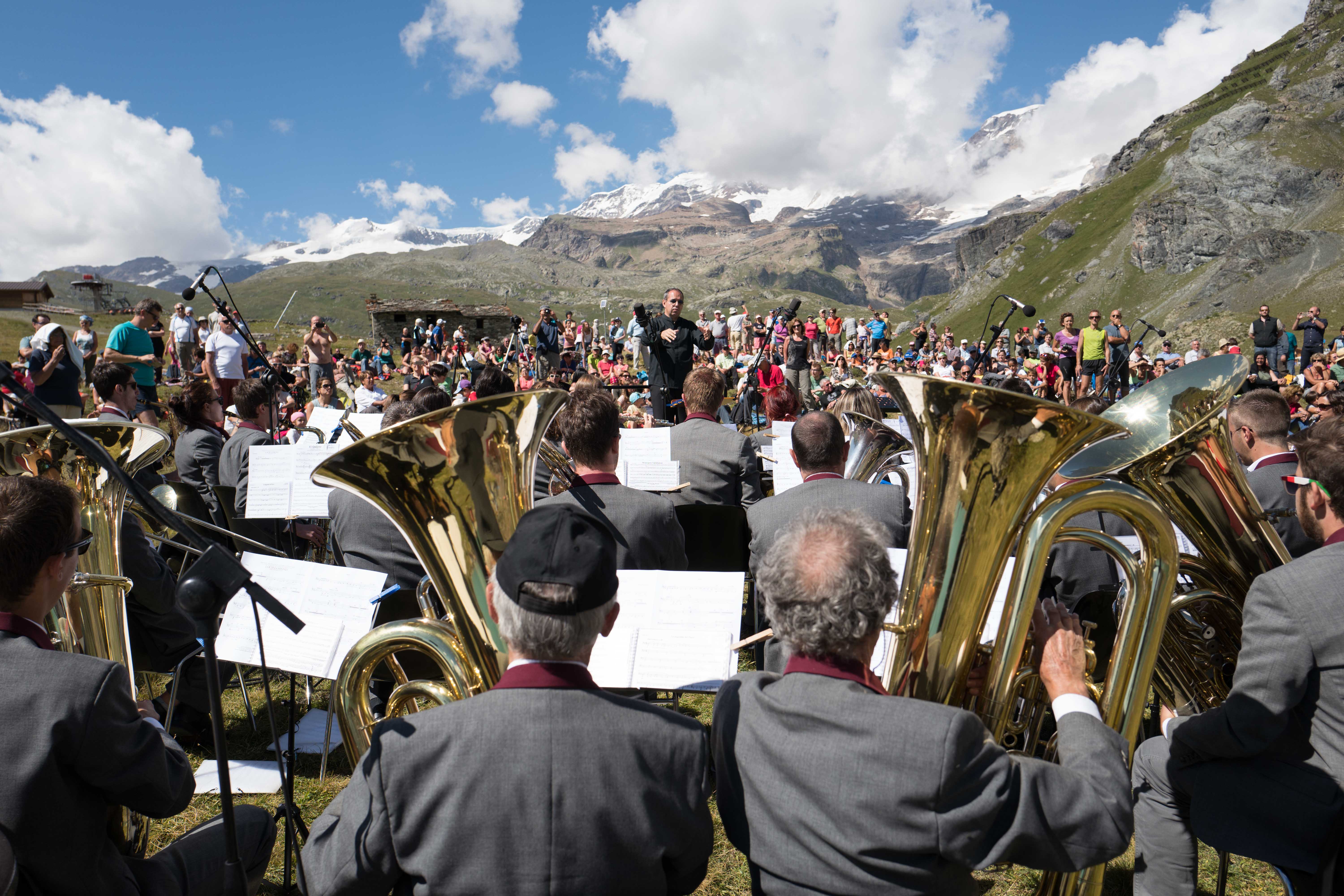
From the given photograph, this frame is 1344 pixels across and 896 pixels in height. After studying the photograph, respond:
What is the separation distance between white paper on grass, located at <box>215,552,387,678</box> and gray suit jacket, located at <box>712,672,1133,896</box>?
1.76m

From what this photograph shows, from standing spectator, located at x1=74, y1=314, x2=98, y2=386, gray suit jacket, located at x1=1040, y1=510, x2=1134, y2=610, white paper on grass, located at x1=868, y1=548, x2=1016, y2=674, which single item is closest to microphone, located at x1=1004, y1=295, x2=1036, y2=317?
gray suit jacket, located at x1=1040, y1=510, x2=1134, y2=610

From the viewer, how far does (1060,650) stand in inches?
74.2

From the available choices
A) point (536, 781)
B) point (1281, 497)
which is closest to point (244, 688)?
point (536, 781)

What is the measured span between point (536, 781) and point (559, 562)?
417 millimetres

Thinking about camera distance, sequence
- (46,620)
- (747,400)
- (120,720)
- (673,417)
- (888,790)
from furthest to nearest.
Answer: (747,400)
(673,417)
(46,620)
(120,720)
(888,790)

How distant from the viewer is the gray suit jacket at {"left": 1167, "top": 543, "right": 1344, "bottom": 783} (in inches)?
77.5

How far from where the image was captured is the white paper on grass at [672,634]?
252cm

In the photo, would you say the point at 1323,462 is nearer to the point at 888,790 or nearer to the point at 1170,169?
the point at 888,790

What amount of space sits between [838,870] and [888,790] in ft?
0.72

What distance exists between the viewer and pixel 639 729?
156 cm

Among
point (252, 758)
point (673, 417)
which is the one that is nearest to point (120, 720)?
point (252, 758)

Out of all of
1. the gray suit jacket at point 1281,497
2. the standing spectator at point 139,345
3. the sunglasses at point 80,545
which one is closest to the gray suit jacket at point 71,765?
the sunglasses at point 80,545

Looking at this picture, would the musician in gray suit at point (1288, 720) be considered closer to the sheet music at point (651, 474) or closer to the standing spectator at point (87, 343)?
the sheet music at point (651, 474)

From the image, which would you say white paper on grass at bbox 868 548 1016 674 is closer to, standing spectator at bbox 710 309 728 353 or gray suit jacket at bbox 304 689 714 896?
gray suit jacket at bbox 304 689 714 896
